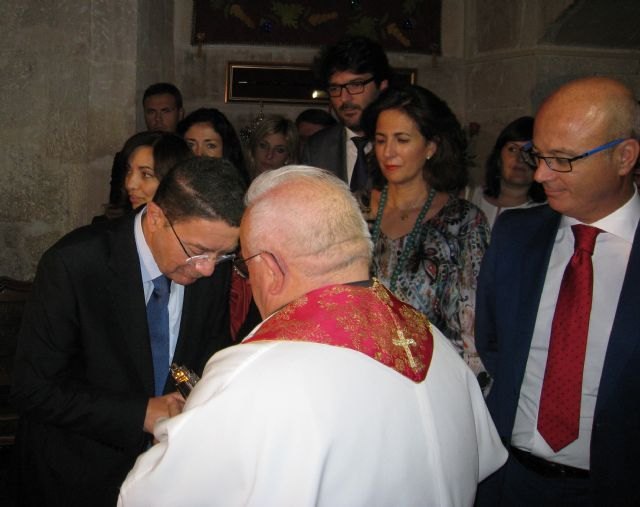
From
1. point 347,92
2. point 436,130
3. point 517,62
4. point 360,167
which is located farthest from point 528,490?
point 517,62

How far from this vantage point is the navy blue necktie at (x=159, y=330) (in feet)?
7.21

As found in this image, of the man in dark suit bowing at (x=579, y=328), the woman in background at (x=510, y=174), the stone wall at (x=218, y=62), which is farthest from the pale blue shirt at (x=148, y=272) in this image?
the stone wall at (x=218, y=62)

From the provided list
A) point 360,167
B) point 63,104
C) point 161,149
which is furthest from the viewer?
point 63,104

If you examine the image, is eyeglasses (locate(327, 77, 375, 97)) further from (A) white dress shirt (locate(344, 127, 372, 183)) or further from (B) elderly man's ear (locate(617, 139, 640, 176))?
(B) elderly man's ear (locate(617, 139, 640, 176))

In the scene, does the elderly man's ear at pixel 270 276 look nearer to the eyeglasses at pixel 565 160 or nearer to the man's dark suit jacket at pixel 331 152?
the eyeglasses at pixel 565 160

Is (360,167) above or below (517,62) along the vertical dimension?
below

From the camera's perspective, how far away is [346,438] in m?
1.32

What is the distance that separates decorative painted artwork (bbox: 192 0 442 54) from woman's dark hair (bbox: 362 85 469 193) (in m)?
3.36

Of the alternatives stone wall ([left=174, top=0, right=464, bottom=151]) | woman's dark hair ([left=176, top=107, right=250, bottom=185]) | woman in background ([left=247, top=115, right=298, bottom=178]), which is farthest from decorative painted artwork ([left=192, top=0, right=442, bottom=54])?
woman's dark hair ([left=176, top=107, right=250, bottom=185])

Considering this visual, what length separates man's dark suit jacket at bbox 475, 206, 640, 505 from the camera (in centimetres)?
199

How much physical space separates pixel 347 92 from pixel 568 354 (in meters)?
1.95

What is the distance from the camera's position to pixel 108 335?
206 cm

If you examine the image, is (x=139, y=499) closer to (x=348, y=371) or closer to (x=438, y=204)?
(x=348, y=371)

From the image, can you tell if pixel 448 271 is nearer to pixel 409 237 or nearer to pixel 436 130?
pixel 409 237
